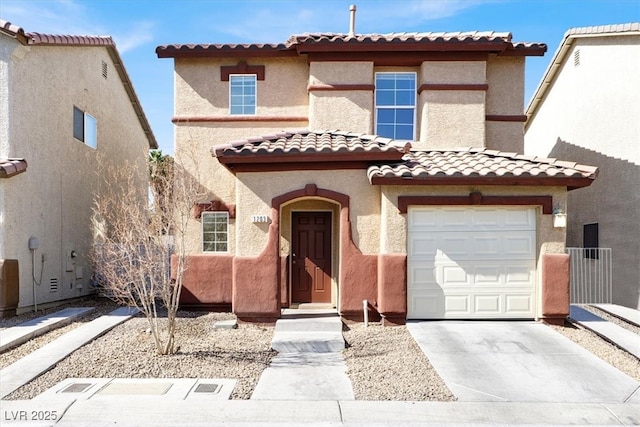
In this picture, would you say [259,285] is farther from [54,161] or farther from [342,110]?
[54,161]

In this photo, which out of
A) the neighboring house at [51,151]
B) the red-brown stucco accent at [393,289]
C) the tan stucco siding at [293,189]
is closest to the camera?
the red-brown stucco accent at [393,289]

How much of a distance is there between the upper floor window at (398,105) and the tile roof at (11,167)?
9140 millimetres

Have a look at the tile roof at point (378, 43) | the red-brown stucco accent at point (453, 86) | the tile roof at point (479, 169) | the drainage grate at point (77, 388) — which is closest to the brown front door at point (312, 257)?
the tile roof at point (479, 169)

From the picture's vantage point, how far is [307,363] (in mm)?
7566

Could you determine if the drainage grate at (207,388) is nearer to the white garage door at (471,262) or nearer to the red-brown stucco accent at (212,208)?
the white garage door at (471,262)

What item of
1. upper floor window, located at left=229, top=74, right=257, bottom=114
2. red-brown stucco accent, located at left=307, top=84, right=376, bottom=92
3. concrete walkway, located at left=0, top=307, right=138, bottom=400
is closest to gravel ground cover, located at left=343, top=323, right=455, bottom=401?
concrete walkway, located at left=0, top=307, right=138, bottom=400

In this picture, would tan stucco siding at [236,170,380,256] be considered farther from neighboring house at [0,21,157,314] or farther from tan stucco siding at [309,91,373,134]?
neighboring house at [0,21,157,314]

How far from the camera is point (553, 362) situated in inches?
293

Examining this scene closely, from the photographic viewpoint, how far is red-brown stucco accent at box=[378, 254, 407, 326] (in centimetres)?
950

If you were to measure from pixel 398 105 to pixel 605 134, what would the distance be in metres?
6.65

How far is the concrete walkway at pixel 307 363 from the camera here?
626cm

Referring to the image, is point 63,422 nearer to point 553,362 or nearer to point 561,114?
point 553,362

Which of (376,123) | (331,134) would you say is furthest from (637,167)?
(331,134)

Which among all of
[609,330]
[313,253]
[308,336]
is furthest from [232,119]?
[609,330]
